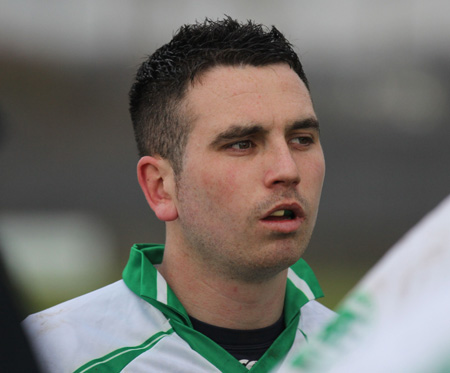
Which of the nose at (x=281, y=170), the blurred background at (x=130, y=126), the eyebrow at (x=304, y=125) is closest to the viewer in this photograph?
the nose at (x=281, y=170)

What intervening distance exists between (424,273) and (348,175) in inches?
335

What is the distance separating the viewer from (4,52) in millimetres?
9523

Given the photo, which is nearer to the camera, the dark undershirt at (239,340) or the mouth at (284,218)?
the mouth at (284,218)

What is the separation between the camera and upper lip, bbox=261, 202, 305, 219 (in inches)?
63.9

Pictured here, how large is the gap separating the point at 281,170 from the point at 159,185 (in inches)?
16.2

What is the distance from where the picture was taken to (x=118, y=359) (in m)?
1.66

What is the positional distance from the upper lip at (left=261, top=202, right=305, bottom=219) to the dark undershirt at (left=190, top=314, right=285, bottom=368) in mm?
363

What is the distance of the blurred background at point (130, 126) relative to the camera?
Answer: 830 centimetres

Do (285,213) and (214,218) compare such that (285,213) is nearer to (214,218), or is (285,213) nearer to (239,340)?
(214,218)

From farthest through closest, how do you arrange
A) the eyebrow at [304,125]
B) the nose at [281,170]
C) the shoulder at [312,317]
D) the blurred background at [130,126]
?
the blurred background at [130,126] → the shoulder at [312,317] → the eyebrow at [304,125] → the nose at [281,170]

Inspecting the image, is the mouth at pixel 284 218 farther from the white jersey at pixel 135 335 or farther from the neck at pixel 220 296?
the white jersey at pixel 135 335

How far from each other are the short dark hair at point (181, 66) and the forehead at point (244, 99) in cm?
3

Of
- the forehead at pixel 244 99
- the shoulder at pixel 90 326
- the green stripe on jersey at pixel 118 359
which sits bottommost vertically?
the green stripe on jersey at pixel 118 359

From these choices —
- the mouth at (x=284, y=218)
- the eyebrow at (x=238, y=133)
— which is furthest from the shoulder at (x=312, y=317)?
the eyebrow at (x=238, y=133)
